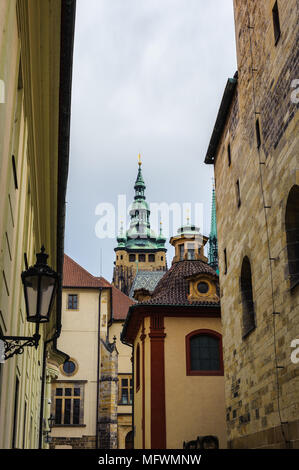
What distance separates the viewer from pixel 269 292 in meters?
13.7

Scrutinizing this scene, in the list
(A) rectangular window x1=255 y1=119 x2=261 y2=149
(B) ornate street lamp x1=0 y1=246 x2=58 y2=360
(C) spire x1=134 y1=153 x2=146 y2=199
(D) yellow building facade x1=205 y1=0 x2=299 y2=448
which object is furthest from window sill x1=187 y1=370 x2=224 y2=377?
(C) spire x1=134 y1=153 x2=146 y2=199

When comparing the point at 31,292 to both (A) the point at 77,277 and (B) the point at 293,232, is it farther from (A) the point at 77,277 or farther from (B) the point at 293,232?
(A) the point at 77,277

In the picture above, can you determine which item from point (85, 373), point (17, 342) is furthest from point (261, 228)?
point (85, 373)

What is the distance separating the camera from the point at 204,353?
26.4 meters

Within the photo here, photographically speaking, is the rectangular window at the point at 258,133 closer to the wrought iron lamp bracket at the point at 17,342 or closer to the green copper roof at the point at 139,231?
the wrought iron lamp bracket at the point at 17,342

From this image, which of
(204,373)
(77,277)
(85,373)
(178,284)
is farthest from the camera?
(77,277)

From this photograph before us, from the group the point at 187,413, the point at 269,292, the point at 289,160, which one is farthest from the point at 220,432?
the point at 289,160

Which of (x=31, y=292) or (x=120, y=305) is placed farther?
(x=120, y=305)

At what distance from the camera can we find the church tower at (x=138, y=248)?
113688 millimetres

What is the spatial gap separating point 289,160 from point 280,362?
13.9ft

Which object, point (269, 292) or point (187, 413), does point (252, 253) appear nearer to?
point (269, 292)

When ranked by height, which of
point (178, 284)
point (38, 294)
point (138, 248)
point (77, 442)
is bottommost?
point (38, 294)

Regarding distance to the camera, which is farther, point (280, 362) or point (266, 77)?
point (266, 77)

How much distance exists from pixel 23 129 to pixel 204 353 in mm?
19342
